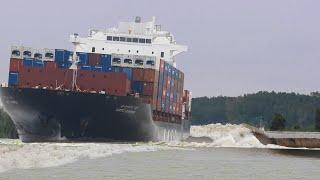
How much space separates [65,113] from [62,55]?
7.44m

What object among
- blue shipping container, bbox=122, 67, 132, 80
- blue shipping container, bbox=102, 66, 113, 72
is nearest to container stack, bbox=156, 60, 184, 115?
blue shipping container, bbox=122, 67, 132, 80

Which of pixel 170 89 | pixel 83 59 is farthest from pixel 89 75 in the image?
pixel 170 89

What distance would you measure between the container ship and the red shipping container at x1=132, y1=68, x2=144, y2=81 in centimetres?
10

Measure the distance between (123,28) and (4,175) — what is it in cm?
7578

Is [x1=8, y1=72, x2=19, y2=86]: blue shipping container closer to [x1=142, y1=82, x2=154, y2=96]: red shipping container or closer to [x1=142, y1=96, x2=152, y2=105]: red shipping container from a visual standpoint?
[x1=142, y1=96, x2=152, y2=105]: red shipping container

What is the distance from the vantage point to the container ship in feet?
220

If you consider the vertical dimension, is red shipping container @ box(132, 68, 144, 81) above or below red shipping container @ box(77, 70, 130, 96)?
above

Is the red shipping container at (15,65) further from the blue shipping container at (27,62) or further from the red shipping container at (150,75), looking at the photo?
the red shipping container at (150,75)

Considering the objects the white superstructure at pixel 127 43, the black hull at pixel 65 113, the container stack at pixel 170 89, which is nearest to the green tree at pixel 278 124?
the container stack at pixel 170 89

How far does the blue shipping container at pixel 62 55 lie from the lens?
71.6 meters

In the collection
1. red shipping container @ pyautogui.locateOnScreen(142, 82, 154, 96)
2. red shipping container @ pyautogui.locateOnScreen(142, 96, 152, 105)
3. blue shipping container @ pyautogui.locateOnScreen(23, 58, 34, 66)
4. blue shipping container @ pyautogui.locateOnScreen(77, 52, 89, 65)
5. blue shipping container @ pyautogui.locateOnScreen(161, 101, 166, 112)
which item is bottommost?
blue shipping container @ pyautogui.locateOnScreen(161, 101, 166, 112)

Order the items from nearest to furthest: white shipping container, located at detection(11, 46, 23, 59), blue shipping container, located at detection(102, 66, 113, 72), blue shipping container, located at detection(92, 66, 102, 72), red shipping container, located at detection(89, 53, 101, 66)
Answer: blue shipping container, located at detection(92, 66, 102, 72) → blue shipping container, located at detection(102, 66, 113, 72) → red shipping container, located at detection(89, 53, 101, 66) → white shipping container, located at detection(11, 46, 23, 59)

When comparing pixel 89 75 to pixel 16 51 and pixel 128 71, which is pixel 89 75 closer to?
pixel 128 71

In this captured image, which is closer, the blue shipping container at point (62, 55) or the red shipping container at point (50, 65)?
the red shipping container at point (50, 65)
